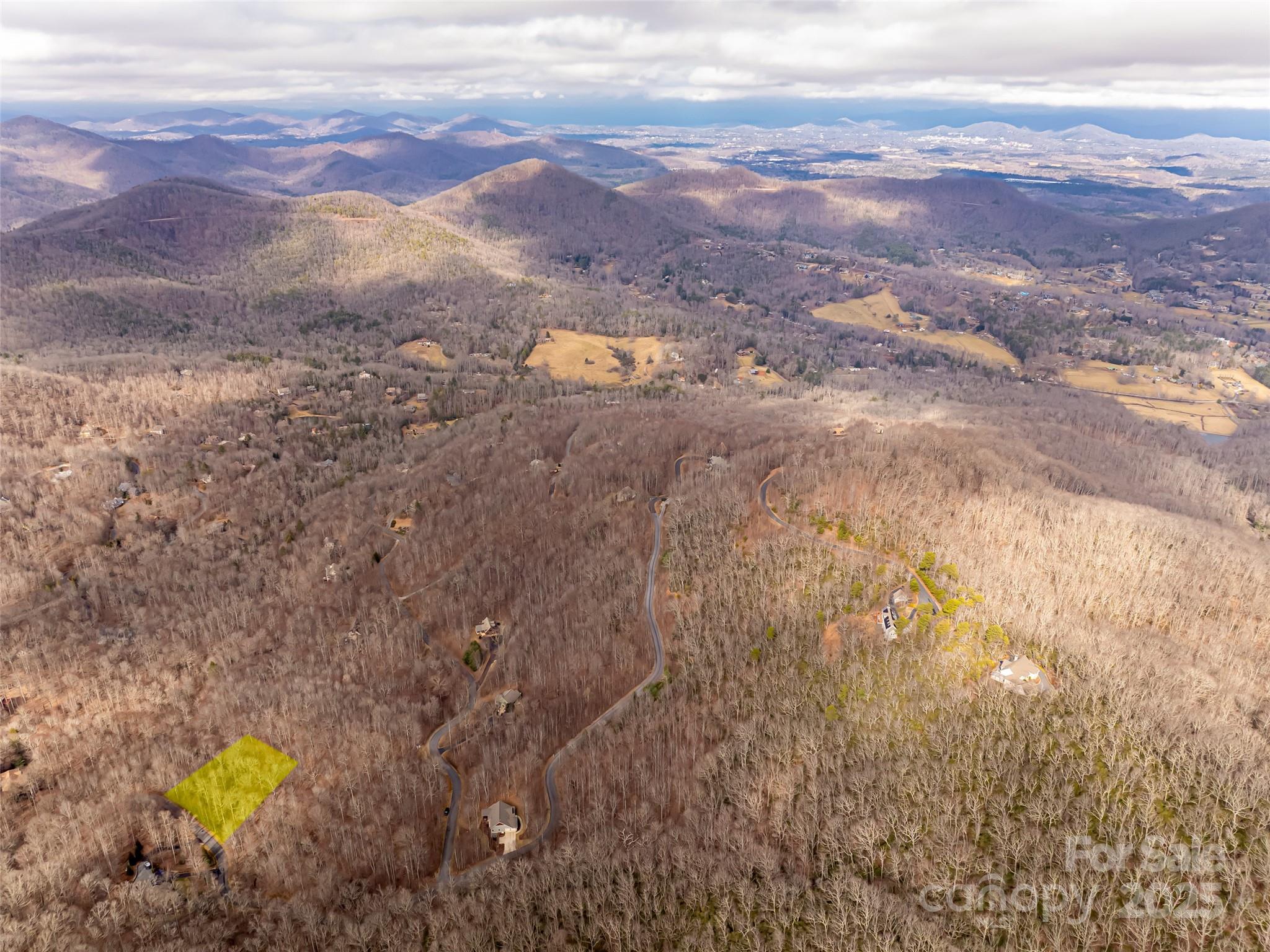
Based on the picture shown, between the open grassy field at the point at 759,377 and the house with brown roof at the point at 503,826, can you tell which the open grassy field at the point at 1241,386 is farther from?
the house with brown roof at the point at 503,826

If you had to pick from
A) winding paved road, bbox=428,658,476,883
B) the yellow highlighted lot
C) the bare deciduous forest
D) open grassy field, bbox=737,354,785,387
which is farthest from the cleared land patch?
the yellow highlighted lot

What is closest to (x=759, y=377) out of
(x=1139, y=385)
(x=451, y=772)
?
(x=1139, y=385)

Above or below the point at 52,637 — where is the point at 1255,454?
above

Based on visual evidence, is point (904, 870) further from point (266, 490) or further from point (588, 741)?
point (266, 490)

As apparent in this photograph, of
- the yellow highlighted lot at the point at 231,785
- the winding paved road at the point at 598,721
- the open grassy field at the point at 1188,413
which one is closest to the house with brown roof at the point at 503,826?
the winding paved road at the point at 598,721

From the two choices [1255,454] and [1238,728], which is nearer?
[1238,728]

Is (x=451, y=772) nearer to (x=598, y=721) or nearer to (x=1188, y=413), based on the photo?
(x=598, y=721)

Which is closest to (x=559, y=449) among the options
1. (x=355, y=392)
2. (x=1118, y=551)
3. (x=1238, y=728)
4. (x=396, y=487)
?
(x=396, y=487)
